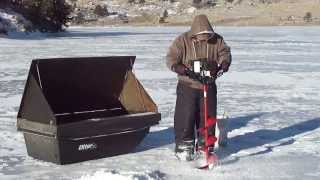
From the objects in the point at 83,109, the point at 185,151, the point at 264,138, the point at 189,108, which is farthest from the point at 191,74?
the point at 264,138

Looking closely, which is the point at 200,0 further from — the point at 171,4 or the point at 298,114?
the point at 298,114

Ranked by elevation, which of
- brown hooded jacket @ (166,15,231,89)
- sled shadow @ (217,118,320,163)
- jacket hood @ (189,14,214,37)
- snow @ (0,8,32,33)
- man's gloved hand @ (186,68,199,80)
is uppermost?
jacket hood @ (189,14,214,37)

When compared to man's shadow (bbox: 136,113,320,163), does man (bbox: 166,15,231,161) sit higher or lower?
higher

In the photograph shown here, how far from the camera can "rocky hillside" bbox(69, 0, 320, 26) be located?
221 feet

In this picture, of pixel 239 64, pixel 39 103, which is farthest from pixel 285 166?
pixel 239 64

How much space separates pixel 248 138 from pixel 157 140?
3.62 ft

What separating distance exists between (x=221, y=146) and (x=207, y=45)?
134 centimetres

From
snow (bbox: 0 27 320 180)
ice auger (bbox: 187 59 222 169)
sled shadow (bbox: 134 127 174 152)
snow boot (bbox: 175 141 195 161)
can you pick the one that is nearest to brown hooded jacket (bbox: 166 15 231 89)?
ice auger (bbox: 187 59 222 169)

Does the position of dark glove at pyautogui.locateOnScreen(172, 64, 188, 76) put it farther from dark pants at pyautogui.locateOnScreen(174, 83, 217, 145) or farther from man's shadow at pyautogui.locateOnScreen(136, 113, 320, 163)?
man's shadow at pyautogui.locateOnScreen(136, 113, 320, 163)

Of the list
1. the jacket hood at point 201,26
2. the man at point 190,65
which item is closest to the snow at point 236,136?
the man at point 190,65

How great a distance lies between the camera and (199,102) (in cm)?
719

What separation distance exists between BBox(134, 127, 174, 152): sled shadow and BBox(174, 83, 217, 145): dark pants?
27.2 inches

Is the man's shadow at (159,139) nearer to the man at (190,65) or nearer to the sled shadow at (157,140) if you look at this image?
the sled shadow at (157,140)

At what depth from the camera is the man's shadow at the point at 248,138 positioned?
776cm
